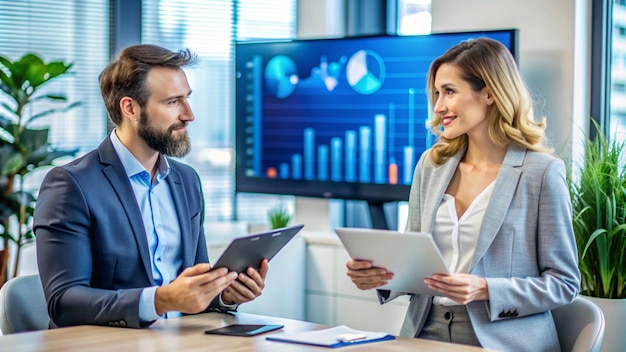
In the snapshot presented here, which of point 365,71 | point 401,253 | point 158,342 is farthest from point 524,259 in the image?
point 365,71

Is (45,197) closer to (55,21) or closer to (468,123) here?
(468,123)

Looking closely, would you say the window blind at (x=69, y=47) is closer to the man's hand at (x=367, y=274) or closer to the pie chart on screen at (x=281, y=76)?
the pie chart on screen at (x=281, y=76)

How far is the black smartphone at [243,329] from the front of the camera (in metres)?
2.27

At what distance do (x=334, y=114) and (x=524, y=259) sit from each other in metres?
2.33

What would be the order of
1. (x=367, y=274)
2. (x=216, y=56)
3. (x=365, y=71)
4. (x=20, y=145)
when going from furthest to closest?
(x=216, y=56) < (x=365, y=71) < (x=20, y=145) < (x=367, y=274)

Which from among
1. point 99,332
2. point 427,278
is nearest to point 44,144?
point 99,332

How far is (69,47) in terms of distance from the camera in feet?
15.9

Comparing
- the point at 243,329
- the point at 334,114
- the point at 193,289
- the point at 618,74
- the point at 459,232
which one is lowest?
the point at 243,329

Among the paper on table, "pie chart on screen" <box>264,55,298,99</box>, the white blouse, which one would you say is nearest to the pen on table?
the paper on table

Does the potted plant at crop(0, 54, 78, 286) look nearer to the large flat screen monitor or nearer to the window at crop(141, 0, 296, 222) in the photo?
the window at crop(141, 0, 296, 222)

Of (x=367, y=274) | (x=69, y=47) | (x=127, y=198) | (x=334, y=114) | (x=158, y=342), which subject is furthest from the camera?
(x=69, y=47)

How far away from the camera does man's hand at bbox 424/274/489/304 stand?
7.59 feet

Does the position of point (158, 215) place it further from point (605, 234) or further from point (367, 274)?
point (605, 234)

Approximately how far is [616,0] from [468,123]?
6.23ft
